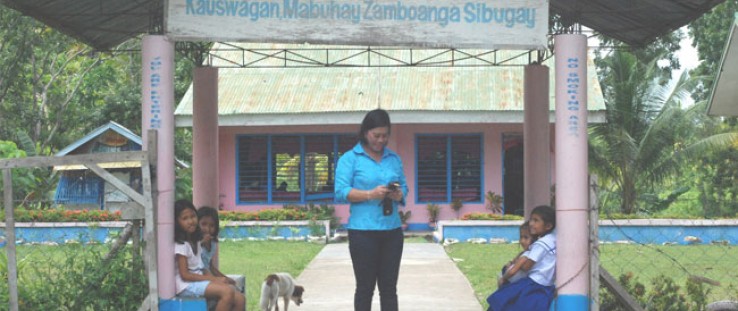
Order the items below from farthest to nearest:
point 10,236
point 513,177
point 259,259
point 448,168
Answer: point 513,177
point 448,168
point 259,259
point 10,236

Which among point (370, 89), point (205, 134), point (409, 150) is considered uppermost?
point (370, 89)

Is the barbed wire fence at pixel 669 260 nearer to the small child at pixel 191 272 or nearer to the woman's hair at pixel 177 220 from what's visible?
the small child at pixel 191 272

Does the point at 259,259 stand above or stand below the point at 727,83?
below

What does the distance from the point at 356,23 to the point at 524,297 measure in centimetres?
237

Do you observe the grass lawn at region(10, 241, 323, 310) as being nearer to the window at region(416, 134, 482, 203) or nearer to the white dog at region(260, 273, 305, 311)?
the white dog at region(260, 273, 305, 311)

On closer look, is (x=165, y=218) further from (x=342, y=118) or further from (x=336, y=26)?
(x=342, y=118)

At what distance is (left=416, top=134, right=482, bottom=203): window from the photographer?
22.2m

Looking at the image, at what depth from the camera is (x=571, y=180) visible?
6.82 m

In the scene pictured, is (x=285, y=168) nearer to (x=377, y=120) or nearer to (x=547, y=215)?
(x=547, y=215)

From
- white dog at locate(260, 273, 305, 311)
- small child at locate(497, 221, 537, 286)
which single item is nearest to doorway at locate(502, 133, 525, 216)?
white dog at locate(260, 273, 305, 311)

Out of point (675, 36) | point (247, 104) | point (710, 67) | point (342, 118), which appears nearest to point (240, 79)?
point (247, 104)

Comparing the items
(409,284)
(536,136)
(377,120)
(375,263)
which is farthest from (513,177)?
(377,120)

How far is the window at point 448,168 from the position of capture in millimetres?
22219

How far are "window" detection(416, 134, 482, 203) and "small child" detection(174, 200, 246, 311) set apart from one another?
49.9 ft
